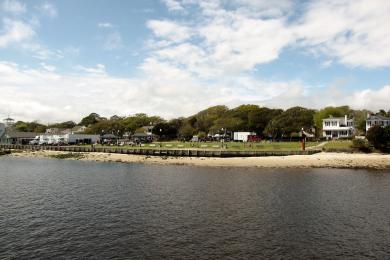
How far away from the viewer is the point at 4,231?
24.4 meters

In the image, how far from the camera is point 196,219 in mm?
27688

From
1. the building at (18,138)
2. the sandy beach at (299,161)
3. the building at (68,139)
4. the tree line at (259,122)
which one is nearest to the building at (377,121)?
the tree line at (259,122)

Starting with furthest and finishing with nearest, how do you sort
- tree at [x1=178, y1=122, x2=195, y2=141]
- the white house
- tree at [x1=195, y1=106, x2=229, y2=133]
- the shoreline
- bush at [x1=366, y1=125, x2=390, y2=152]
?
the white house < tree at [x1=195, y1=106, x2=229, y2=133] < tree at [x1=178, y1=122, x2=195, y2=141] < bush at [x1=366, y1=125, x2=390, y2=152] < the shoreline

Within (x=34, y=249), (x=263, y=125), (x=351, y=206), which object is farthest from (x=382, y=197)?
(x=263, y=125)

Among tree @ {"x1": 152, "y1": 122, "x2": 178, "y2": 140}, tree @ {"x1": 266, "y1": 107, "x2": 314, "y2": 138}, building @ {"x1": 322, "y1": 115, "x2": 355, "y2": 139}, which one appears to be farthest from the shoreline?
tree @ {"x1": 152, "y1": 122, "x2": 178, "y2": 140}

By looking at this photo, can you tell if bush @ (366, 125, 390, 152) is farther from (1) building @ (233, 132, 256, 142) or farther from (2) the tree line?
(1) building @ (233, 132, 256, 142)

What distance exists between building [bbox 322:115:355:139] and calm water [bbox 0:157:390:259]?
77543mm

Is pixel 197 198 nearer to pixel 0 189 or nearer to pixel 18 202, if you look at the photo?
pixel 18 202

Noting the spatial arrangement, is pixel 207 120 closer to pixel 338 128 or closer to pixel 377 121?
pixel 338 128

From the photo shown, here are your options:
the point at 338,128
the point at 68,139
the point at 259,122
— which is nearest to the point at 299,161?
the point at 338,128

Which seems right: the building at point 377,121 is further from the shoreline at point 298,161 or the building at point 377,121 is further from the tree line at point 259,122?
the shoreline at point 298,161

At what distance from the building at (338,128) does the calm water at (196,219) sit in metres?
77.5

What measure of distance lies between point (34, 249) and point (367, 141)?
250 feet

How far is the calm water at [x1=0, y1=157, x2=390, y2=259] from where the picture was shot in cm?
2119
